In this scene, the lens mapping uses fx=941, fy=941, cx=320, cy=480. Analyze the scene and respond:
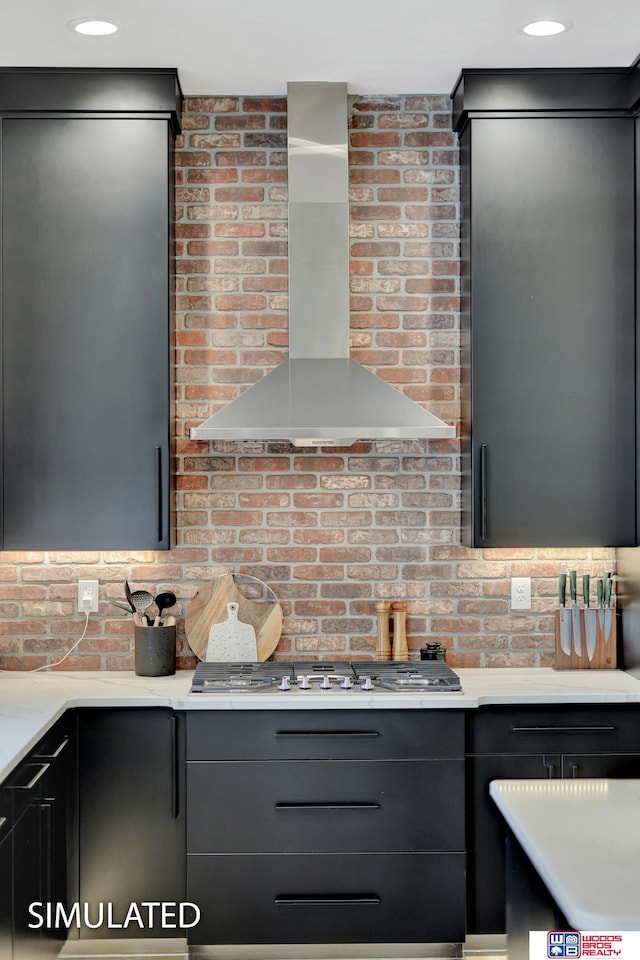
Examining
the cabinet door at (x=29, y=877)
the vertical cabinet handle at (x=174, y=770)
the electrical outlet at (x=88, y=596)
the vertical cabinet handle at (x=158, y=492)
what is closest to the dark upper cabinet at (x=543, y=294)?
the vertical cabinet handle at (x=158, y=492)

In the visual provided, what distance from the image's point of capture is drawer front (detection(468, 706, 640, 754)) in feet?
9.55

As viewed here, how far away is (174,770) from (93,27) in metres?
2.23

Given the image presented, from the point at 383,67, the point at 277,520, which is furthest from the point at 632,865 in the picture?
the point at 383,67

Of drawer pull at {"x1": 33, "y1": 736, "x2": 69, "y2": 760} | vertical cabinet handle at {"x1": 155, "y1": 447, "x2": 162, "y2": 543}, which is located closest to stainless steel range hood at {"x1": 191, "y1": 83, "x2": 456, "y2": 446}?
vertical cabinet handle at {"x1": 155, "y1": 447, "x2": 162, "y2": 543}

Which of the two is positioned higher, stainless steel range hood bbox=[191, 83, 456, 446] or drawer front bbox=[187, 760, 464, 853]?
stainless steel range hood bbox=[191, 83, 456, 446]

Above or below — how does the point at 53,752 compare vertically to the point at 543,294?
below

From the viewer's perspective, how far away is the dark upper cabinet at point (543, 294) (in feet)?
10.3

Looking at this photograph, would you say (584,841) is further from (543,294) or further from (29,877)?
(543,294)

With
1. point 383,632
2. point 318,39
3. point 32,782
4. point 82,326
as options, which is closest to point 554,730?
point 383,632

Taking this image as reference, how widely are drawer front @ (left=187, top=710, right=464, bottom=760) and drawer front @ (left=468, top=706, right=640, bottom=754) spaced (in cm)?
10

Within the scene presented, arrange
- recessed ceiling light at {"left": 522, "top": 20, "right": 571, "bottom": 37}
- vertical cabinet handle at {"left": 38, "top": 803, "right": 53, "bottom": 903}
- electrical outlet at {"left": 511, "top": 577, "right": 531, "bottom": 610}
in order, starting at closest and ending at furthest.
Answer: vertical cabinet handle at {"left": 38, "top": 803, "right": 53, "bottom": 903}
recessed ceiling light at {"left": 522, "top": 20, "right": 571, "bottom": 37}
electrical outlet at {"left": 511, "top": 577, "right": 531, "bottom": 610}

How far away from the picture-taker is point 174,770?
288 cm

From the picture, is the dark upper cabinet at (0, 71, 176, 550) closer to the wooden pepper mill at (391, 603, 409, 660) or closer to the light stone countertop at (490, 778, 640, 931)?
the wooden pepper mill at (391, 603, 409, 660)

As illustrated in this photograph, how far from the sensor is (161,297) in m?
3.12
